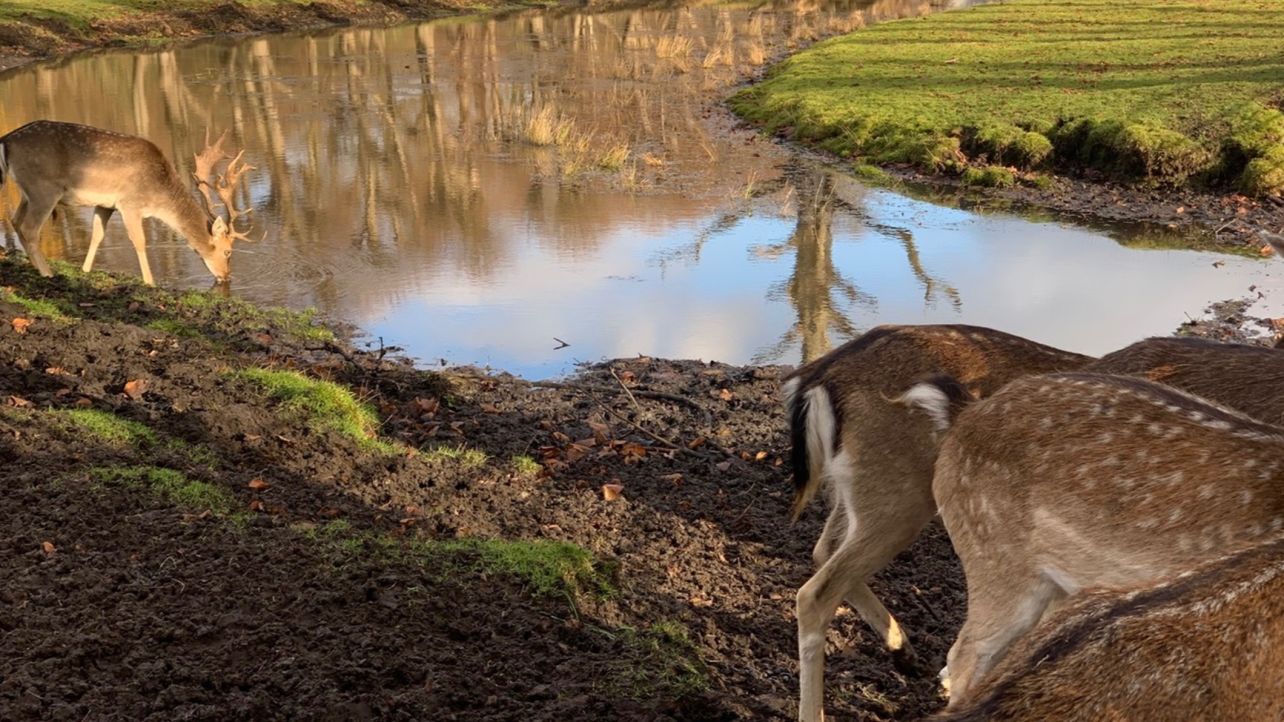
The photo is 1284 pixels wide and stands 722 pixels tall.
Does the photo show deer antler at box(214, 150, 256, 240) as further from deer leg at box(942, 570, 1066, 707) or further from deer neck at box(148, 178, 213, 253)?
deer leg at box(942, 570, 1066, 707)

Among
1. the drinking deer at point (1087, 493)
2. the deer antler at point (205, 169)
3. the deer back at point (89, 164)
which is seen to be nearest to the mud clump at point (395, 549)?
the drinking deer at point (1087, 493)

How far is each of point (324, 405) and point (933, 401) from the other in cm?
407

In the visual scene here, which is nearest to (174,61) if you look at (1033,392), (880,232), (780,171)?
(780,171)

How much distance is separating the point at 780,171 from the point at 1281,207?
6.26m

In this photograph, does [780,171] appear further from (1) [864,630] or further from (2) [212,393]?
(1) [864,630]

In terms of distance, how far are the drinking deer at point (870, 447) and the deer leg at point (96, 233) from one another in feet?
29.0

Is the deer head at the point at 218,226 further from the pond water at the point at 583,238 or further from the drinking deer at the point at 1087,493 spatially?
the drinking deer at the point at 1087,493

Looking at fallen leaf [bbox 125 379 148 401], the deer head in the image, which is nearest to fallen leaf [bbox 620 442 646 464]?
fallen leaf [bbox 125 379 148 401]

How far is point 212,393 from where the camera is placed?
7.16 meters

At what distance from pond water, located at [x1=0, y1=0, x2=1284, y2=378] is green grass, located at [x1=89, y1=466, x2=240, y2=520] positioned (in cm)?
378

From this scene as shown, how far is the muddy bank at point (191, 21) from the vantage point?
29.3 metres

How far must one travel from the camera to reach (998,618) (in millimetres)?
3635

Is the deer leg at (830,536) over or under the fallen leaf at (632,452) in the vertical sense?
over

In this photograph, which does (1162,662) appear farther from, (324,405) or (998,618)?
(324,405)
